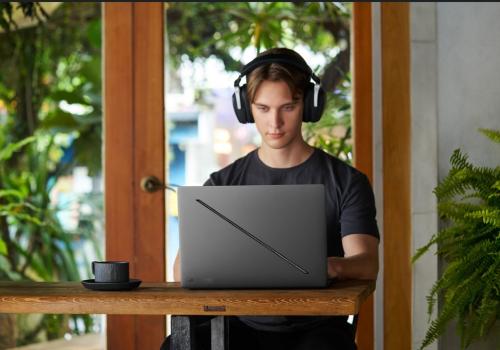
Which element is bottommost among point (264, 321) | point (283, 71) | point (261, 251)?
point (264, 321)

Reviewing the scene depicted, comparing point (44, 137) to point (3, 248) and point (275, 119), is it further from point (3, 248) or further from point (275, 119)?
point (275, 119)

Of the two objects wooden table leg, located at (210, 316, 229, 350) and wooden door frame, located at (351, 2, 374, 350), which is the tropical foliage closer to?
wooden door frame, located at (351, 2, 374, 350)

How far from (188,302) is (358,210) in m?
0.78

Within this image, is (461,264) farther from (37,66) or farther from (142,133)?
(37,66)

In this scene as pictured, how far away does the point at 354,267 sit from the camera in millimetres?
2596


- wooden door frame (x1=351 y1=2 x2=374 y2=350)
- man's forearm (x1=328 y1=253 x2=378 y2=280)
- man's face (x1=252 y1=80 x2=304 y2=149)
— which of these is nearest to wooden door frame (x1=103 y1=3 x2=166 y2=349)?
wooden door frame (x1=351 y1=2 x2=374 y2=350)

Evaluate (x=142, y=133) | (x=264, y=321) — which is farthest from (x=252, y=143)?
(x=264, y=321)

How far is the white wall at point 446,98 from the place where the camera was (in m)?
Answer: 3.73

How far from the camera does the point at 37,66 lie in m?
4.18

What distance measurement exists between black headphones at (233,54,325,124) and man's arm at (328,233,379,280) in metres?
0.41

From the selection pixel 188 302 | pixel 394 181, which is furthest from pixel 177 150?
pixel 188 302

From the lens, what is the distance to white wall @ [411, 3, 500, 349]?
12.2 feet

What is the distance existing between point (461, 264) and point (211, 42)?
1.54 metres

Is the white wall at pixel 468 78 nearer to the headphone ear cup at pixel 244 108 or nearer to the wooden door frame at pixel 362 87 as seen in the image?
the wooden door frame at pixel 362 87
